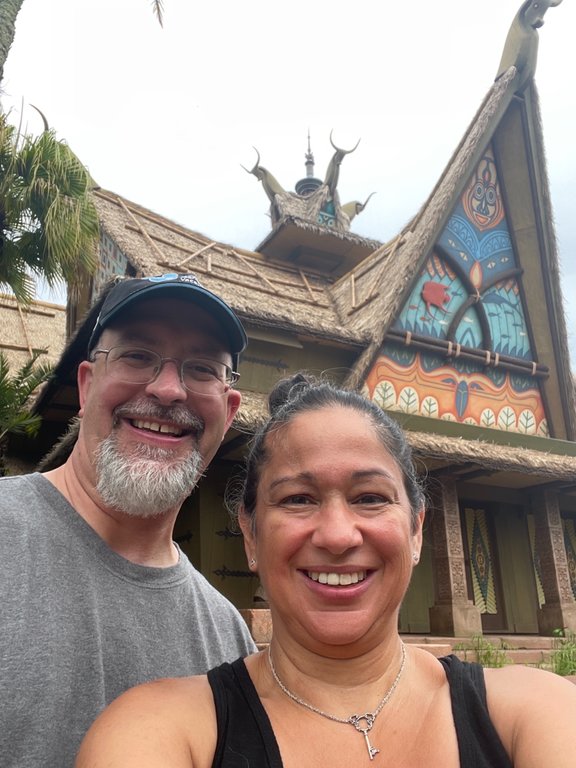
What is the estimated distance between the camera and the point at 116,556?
1.92 meters

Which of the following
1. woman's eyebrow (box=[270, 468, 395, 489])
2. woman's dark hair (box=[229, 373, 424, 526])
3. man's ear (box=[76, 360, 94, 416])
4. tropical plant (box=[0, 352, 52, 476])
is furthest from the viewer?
tropical plant (box=[0, 352, 52, 476])

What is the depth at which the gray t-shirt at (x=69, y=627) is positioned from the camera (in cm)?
158

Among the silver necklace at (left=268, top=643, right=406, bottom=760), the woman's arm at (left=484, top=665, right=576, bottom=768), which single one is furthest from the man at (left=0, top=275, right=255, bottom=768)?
the woman's arm at (left=484, top=665, right=576, bottom=768)

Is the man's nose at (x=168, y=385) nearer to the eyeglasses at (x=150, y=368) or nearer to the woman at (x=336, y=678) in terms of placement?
the eyeglasses at (x=150, y=368)

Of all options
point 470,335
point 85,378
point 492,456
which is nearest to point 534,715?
point 85,378

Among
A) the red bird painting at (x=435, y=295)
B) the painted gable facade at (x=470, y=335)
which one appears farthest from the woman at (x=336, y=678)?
the red bird painting at (x=435, y=295)

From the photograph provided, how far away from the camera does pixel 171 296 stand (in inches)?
80.7

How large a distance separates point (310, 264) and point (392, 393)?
4895 millimetres

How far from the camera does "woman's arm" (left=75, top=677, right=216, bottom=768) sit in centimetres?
119

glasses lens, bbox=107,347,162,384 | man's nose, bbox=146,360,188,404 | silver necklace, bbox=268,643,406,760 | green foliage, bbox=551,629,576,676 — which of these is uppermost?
glasses lens, bbox=107,347,162,384

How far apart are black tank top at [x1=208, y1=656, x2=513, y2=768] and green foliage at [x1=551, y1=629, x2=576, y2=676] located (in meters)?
5.53

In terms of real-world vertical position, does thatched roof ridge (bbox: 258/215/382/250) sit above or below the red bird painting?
above

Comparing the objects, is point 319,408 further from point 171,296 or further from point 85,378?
point 85,378

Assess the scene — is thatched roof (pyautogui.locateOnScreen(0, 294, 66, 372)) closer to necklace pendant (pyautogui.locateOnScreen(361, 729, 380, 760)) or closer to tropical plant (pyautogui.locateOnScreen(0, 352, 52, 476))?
tropical plant (pyautogui.locateOnScreen(0, 352, 52, 476))
